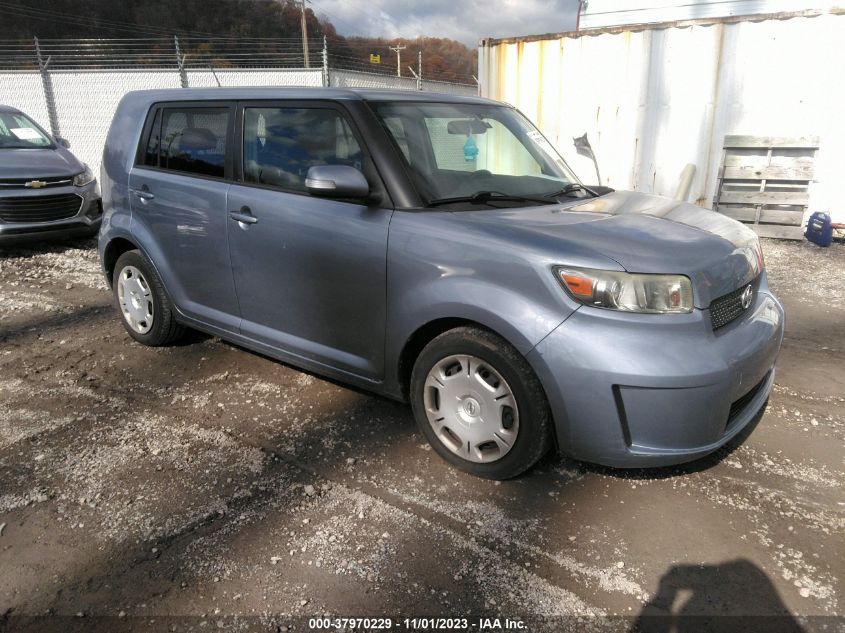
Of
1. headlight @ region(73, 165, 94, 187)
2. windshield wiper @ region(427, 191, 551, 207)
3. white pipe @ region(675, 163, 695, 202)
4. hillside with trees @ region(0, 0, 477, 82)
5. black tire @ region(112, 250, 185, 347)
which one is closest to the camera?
windshield wiper @ region(427, 191, 551, 207)

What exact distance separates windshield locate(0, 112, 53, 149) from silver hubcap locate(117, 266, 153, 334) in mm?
5135

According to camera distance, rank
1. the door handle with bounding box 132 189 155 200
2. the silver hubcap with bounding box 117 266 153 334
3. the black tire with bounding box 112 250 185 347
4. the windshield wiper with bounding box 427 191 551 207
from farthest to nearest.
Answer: the silver hubcap with bounding box 117 266 153 334 < the black tire with bounding box 112 250 185 347 < the door handle with bounding box 132 189 155 200 < the windshield wiper with bounding box 427 191 551 207

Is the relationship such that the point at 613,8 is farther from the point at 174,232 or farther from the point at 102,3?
the point at 102,3

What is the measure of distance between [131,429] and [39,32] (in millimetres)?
51145

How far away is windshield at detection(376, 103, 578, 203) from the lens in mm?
3160

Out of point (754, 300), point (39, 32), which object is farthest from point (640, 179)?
point (39, 32)

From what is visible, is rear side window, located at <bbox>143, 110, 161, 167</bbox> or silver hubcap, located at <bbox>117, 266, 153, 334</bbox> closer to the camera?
rear side window, located at <bbox>143, 110, 161, 167</bbox>

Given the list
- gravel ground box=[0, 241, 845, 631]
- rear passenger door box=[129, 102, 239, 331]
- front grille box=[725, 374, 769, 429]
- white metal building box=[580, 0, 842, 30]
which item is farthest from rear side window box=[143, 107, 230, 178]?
white metal building box=[580, 0, 842, 30]

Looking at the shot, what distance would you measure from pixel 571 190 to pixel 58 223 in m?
6.98

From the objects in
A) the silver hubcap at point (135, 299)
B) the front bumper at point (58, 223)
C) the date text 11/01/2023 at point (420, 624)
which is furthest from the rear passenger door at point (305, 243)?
the front bumper at point (58, 223)

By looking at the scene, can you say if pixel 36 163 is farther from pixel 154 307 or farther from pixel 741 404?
pixel 741 404

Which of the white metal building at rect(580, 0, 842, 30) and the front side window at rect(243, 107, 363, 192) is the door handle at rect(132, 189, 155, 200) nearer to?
the front side window at rect(243, 107, 363, 192)

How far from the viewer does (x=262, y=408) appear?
373 cm

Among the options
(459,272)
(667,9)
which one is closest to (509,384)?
(459,272)
